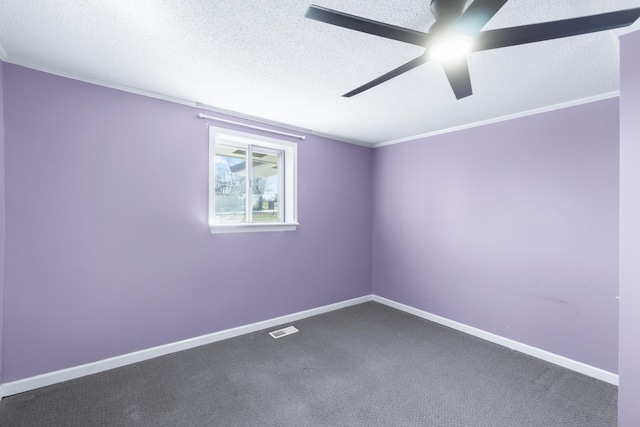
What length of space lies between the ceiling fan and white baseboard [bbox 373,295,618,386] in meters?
2.57

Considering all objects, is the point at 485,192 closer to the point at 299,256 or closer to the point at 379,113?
the point at 379,113

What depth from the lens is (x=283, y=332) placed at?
3182 mm

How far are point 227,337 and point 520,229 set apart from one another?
10.2ft

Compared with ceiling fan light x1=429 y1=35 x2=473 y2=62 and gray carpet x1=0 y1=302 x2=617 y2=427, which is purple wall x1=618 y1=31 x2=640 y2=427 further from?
ceiling fan light x1=429 y1=35 x2=473 y2=62

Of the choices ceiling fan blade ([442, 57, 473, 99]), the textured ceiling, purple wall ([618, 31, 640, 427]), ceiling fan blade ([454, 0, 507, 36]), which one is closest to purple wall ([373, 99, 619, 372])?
the textured ceiling

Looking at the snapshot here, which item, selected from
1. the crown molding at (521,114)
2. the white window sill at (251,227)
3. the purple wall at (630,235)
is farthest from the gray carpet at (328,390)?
the crown molding at (521,114)

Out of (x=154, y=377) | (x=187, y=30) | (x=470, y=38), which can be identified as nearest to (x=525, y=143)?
(x=470, y=38)

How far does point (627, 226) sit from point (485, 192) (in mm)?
1551

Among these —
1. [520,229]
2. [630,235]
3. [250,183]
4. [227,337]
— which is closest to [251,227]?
[250,183]

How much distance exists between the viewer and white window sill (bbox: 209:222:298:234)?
2.92 m

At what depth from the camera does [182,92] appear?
2.53m

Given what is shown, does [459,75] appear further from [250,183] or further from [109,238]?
[109,238]

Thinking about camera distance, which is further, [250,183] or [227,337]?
[250,183]

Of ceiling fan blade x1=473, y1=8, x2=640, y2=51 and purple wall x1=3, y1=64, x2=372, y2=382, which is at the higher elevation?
ceiling fan blade x1=473, y1=8, x2=640, y2=51
